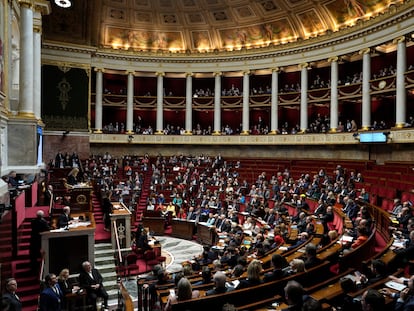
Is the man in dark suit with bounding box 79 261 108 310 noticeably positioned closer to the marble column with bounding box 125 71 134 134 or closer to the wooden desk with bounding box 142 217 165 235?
the wooden desk with bounding box 142 217 165 235

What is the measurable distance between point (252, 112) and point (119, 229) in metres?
21.9

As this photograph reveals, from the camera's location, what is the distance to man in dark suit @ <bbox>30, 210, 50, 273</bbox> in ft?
A: 30.2

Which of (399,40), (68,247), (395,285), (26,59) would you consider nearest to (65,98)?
(26,59)

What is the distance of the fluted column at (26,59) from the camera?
581 inches

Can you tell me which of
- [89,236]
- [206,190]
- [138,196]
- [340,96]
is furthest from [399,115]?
[89,236]

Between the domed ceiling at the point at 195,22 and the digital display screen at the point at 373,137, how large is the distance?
7563mm

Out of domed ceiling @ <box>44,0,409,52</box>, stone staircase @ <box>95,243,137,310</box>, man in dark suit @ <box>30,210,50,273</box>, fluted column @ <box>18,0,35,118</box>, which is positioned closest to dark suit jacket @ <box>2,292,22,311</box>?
man in dark suit @ <box>30,210,50,273</box>

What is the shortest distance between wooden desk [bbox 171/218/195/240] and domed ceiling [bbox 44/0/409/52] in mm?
16851

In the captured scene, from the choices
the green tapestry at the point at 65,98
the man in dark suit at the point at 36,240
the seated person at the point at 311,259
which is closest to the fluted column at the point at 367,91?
the seated person at the point at 311,259

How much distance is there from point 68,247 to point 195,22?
80.0 ft

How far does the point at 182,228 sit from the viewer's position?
17.7 meters

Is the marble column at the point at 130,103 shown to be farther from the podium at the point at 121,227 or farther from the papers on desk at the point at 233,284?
the papers on desk at the point at 233,284

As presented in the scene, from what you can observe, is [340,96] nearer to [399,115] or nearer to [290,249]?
[399,115]

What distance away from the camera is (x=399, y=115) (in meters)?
20.0
